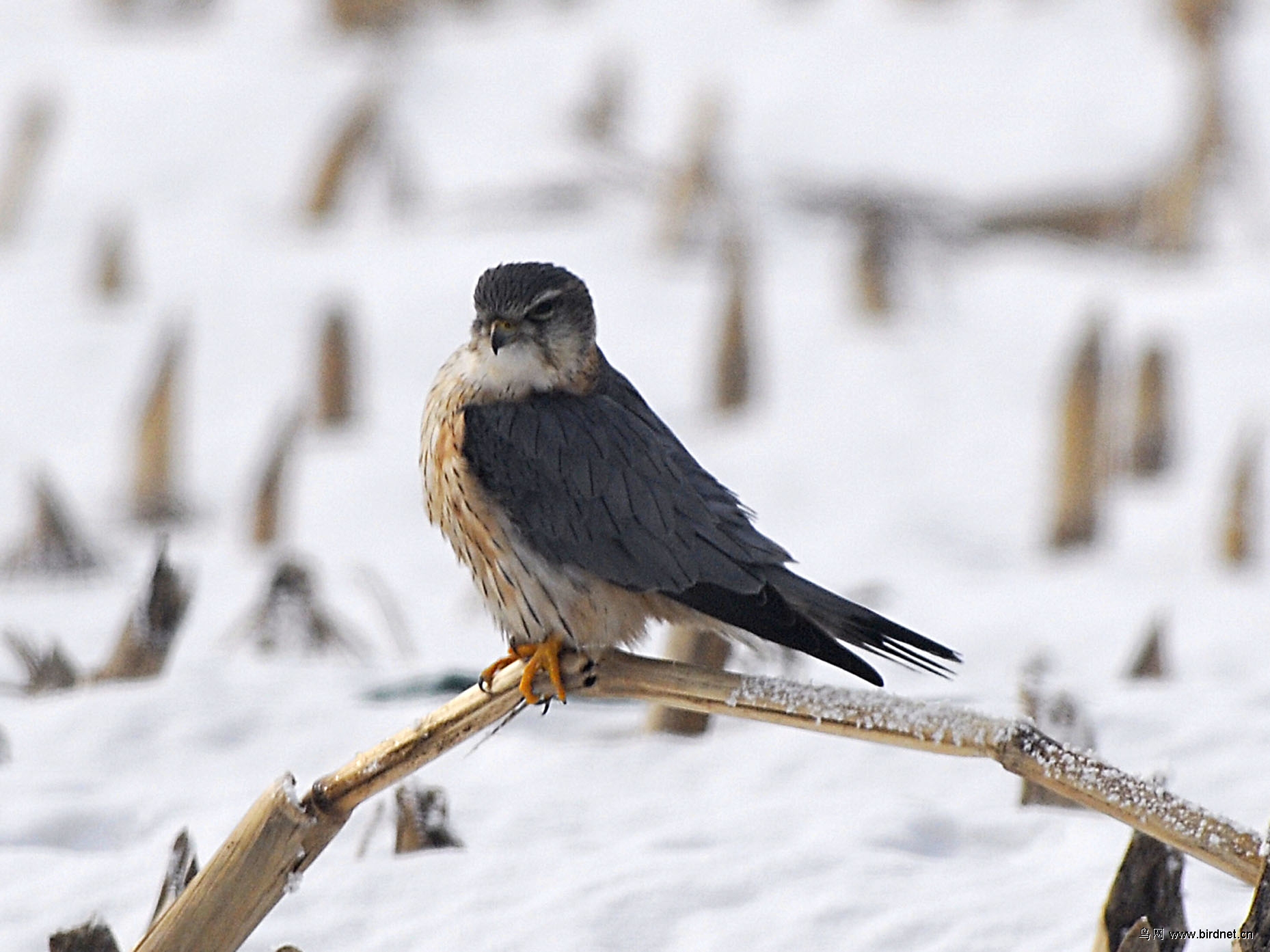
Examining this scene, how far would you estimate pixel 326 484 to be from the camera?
711cm

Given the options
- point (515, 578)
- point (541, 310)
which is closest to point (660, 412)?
point (541, 310)

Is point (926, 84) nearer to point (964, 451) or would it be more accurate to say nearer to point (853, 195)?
point (853, 195)

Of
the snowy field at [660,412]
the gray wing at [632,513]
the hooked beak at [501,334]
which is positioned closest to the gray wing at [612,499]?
the gray wing at [632,513]

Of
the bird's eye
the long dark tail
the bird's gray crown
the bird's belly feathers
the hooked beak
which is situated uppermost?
the bird's gray crown

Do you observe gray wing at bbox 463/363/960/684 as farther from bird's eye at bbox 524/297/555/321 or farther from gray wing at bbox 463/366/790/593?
bird's eye at bbox 524/297/555/321

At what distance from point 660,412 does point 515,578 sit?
15.4ft

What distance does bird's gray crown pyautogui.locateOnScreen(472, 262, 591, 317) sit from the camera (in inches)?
122

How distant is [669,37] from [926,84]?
1887 mm

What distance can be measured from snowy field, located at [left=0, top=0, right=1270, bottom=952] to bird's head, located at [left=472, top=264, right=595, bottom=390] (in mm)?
687

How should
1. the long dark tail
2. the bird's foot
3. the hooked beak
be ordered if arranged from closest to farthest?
the long dark tail < the bird's foot < the hooked beak

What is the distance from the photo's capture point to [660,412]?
302 inches

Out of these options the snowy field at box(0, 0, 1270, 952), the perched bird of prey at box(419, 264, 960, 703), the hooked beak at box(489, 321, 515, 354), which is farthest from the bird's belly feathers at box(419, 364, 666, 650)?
the snowy field at box(0, 0, 1270, 952)

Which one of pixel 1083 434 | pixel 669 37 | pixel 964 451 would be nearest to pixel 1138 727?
pixel 1083 434

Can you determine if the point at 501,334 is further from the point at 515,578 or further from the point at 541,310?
the point at 515,578
